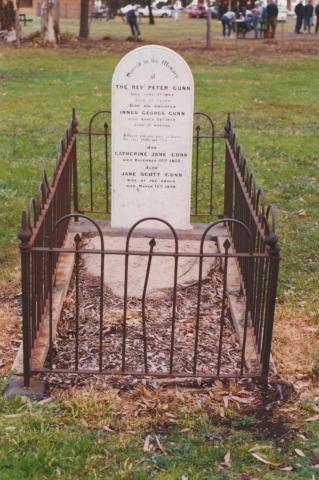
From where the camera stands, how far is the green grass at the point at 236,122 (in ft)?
22.1

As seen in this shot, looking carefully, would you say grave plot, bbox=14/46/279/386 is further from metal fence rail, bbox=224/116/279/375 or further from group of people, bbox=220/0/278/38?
group of people, bbox=220/0/278/38

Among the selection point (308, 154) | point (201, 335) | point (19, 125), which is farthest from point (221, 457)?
point (19, 125)

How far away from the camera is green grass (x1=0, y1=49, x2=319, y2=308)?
22.1ft

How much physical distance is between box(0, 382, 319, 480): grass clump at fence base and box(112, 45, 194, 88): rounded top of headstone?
301 cm

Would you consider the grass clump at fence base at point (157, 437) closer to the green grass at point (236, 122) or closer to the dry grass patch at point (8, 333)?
the dry grass patch at point (8, 333)

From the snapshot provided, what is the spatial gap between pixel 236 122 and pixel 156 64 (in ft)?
21.3

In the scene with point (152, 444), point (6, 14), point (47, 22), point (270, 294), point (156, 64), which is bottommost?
point (152, 444)

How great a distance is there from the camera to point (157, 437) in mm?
3723

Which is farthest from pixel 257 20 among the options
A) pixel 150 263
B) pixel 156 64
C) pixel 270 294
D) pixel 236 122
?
pixel 270 294

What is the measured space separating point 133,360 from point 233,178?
229 centimetres

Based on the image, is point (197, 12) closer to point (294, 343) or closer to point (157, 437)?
point (294, 343)

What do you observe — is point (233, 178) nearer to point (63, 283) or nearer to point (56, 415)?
point (63, 283)

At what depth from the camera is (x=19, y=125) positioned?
38.8 ft

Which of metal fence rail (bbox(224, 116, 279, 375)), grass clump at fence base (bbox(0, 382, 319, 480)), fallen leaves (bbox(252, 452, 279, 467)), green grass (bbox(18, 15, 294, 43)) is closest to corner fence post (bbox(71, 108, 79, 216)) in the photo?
metal fence rail (bbox(224, 116, 279, 375))
